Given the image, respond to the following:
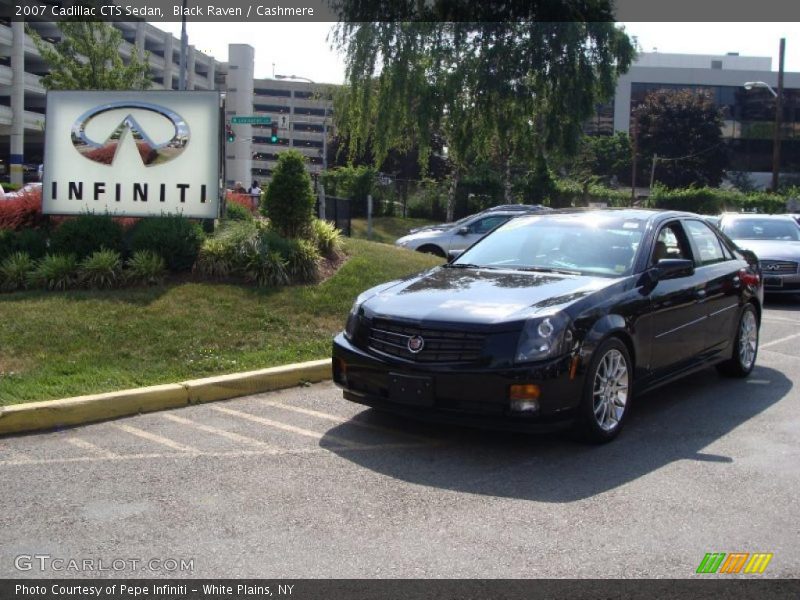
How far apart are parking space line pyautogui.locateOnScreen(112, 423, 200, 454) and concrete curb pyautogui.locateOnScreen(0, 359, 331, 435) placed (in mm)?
239

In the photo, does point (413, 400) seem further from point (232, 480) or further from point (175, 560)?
point (175, 560)

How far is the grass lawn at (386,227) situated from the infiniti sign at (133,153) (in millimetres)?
18167

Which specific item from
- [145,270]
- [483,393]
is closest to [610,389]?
[483,393]

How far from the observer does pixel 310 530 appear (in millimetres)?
4195

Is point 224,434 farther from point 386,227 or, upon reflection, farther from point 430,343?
point 386,227

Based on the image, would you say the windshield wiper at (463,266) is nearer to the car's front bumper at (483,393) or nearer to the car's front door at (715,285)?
the car's front bumper at (483,393)

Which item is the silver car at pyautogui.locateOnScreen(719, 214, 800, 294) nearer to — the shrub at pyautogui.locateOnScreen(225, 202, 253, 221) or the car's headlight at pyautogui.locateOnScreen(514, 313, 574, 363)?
the shrub at pyautogui.locateOnScreen(225, 202, 253, 221)

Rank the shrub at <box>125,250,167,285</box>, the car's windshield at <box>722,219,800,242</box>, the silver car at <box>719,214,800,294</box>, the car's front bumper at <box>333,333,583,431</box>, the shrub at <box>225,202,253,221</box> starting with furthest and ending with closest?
the car's windshield at <box>722,219,800,242</box>, the silver car at <box>719,214,800,294</box>, the shrub at <box>225,202,253,221</box>, the shrub at <box>125,250,167,285</box>, the car's front bumper at <box>333,333,583,431</box>

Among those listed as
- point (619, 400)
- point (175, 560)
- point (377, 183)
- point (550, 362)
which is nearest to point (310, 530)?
point (175, 560)

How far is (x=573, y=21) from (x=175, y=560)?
2543cm

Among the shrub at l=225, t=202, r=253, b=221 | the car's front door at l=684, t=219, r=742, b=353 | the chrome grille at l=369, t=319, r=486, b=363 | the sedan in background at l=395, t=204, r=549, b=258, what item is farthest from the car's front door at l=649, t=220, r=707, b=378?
the sedan in background at l=395, t=204, r=549, b=258

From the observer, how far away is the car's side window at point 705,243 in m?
7.32

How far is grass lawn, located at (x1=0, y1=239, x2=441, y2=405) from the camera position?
7.10m

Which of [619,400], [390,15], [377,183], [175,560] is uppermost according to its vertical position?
[390,15]
